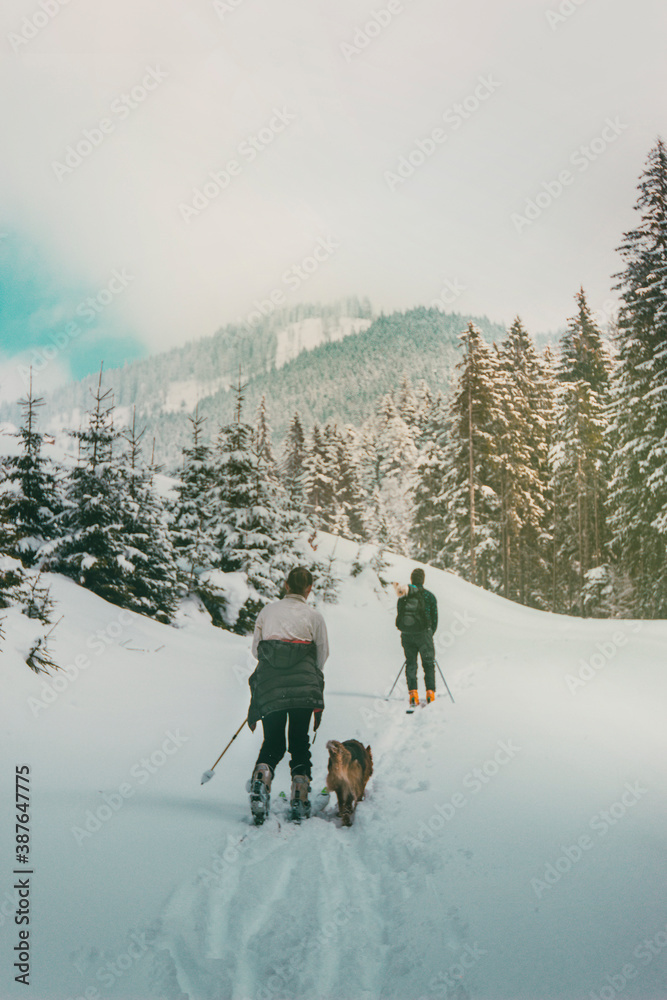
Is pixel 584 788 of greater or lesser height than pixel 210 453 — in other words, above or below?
below

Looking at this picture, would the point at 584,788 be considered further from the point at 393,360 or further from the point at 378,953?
the point at 393,360

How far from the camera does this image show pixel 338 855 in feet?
13.9

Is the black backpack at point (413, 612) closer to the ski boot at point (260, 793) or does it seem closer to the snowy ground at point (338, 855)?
the snowy ground at point (338, 855)

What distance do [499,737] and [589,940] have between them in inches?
171

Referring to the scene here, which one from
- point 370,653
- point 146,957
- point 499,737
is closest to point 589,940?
point 146,957

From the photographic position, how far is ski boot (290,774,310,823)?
15.8 feet

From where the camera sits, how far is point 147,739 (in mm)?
6809

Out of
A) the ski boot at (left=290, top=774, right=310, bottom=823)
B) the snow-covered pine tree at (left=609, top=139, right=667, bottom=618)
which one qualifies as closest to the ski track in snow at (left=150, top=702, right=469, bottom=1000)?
the ski boot at (left=290, top=774, right=310, bottom=823)
